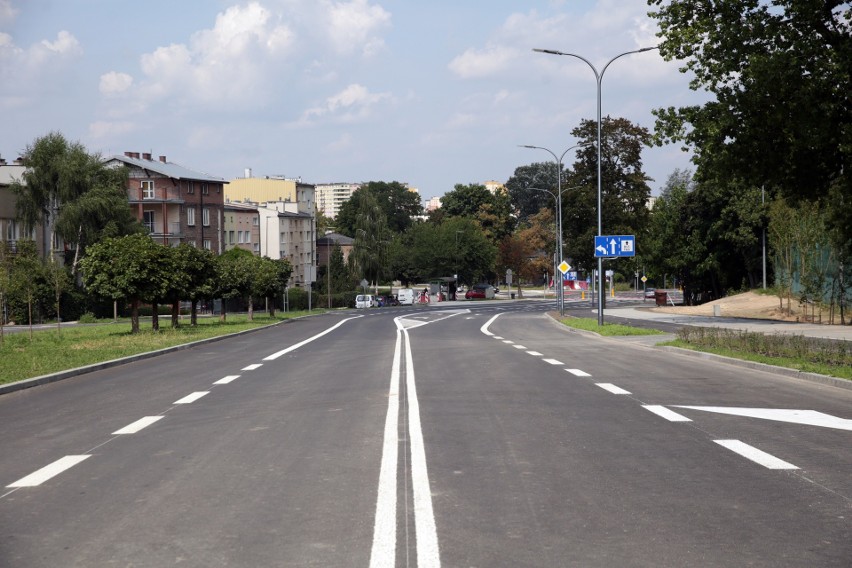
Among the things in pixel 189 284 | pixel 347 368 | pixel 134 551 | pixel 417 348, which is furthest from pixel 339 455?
pixel 189 284

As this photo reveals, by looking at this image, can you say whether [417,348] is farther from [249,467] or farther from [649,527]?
[649,527]

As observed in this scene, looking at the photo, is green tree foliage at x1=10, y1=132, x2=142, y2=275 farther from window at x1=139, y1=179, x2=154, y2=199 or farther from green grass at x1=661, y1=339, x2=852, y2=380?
green grass at x1=661, y1=339, x2=852, y2=380

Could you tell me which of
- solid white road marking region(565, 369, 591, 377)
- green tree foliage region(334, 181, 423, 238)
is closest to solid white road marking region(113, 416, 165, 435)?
solid white road marking region(565, 369, 591, 377)

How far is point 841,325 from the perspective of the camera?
38656mm

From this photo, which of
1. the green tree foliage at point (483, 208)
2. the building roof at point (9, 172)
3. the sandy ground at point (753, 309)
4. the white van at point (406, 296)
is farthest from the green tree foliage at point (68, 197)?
the green tree foliage at point (483, 208)

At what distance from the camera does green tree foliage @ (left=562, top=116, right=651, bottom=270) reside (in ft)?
209

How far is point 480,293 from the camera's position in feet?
412

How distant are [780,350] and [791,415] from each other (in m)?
9.25

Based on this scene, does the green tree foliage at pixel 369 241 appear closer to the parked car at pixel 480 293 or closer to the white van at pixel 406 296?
the white van at pixel 406 296

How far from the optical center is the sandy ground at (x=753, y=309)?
47912mm

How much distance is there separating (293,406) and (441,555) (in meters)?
7.29

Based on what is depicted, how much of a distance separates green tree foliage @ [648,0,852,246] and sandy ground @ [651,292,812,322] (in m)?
14.3

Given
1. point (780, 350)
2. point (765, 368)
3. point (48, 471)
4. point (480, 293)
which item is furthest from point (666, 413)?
point (480, 293)

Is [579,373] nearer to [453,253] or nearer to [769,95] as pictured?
[769,95]
